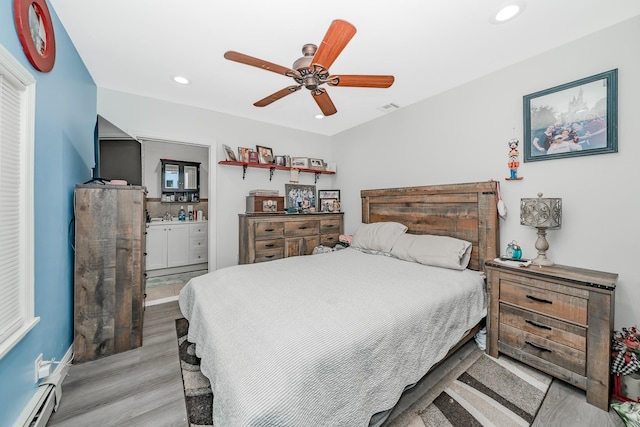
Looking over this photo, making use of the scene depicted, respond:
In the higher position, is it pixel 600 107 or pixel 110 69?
pixel 110 69

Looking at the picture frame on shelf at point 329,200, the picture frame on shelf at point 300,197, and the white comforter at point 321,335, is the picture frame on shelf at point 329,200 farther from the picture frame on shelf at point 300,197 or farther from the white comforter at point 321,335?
the white comforter at point 321,335

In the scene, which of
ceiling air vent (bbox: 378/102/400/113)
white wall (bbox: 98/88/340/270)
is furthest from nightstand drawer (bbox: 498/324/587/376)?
white wall (bbox: 98/88/340/270)

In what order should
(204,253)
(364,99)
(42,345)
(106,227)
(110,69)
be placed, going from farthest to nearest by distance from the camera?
(204,253) < (364,99) < (110,69) < (106,227) < (42,345)

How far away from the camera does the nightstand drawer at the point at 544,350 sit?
64.4 inches

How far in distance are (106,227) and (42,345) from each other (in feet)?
2.81

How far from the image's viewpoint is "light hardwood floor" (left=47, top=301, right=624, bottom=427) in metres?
1.45

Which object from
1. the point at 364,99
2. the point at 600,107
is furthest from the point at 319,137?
the point at 600,107

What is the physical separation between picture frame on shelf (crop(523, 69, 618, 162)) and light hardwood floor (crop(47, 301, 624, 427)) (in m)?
1.71

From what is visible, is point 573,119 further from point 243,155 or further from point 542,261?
point 243,155

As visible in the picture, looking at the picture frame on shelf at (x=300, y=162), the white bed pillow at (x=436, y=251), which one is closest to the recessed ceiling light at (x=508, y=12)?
the white bed pillow at (x=436, y=251)

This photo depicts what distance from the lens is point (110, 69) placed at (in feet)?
7.78

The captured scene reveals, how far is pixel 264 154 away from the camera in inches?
143

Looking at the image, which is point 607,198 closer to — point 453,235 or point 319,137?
point 453,235

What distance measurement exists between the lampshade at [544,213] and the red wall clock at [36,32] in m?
3.36
